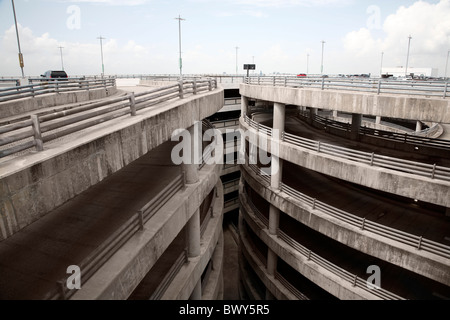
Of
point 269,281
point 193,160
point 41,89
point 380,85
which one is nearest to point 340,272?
point 269,281

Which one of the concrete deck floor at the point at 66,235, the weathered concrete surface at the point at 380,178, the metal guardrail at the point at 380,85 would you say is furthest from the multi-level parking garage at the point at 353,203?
the concrete deck floor at the point at 66,235

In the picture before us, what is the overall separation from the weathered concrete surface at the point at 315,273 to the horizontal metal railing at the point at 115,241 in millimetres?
8340

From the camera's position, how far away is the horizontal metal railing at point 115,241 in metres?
5.87

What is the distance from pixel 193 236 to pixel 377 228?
309 inches

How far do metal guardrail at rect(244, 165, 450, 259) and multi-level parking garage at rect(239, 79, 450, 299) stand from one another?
0.06 m

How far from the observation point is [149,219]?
9023 millimetres

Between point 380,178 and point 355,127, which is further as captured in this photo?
point 355,127

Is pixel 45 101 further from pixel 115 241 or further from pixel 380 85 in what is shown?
pixel 380 85

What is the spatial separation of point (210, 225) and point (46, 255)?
797 centimetres

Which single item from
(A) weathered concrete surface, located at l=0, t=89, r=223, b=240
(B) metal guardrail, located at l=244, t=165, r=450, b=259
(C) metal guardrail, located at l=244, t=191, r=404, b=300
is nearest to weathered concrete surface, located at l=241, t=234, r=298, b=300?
(C) metal guardrail, located at l=244, t=191, r=404, b=300

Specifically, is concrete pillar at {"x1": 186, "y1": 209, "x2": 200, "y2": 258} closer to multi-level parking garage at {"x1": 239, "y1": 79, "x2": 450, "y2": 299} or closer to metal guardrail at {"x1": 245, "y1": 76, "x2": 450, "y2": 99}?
multi-level parking garage at {"x1": 239, "y1": 79, "x2": 450, "y2": 299}

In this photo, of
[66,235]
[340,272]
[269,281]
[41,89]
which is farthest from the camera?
[269,281]

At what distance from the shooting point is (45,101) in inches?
617
